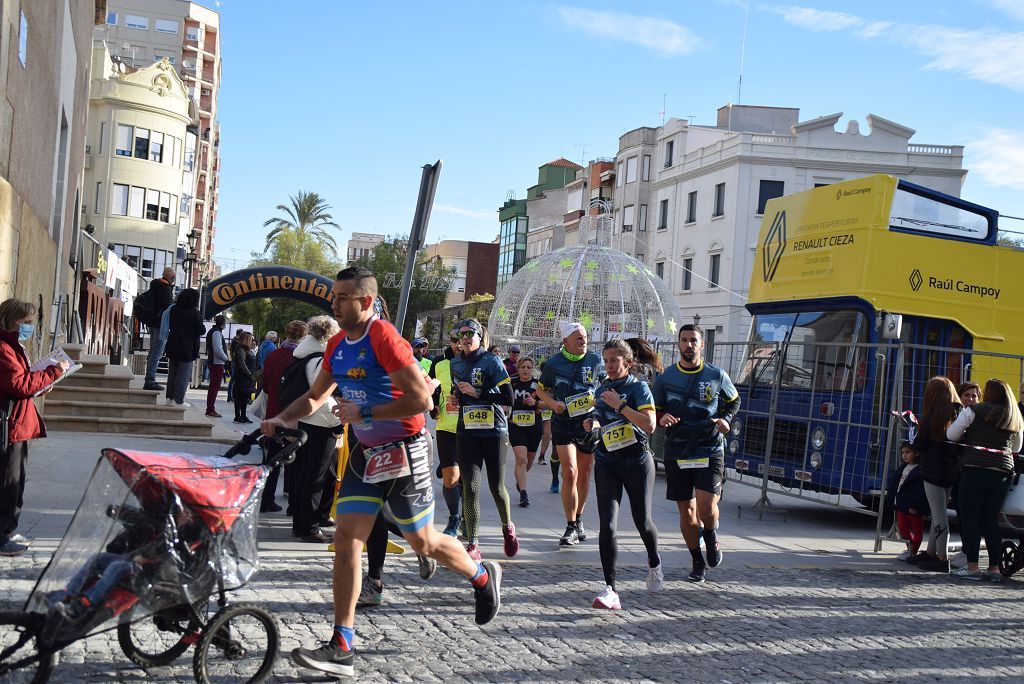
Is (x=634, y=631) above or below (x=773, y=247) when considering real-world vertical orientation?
below

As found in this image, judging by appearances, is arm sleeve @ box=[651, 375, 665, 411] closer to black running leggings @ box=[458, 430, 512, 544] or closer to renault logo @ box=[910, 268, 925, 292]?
black running leggings @ box=[458, 430, 512, 544]

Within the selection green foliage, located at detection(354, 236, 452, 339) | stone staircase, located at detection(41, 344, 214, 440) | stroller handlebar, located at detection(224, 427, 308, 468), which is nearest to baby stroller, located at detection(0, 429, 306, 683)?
stroller handlebar, located at detection(224, 427, 308, 468)

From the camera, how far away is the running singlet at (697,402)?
26.7 feet

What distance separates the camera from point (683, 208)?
53.1 metres

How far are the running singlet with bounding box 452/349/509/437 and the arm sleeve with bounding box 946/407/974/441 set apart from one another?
4.12 meters

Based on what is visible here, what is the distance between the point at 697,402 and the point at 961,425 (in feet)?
9.02

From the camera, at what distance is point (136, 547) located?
4172 millimetres

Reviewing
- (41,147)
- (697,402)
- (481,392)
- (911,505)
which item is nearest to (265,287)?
(41,147)

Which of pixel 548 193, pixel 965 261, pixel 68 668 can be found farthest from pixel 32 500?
pixel 548 193

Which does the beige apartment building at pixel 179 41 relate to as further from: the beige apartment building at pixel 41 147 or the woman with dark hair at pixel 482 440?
the woman with dark hair at pixel 482 440

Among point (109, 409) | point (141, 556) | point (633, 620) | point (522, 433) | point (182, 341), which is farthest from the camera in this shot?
point (182, 341)

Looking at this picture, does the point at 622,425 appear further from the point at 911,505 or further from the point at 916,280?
the point at 916,280

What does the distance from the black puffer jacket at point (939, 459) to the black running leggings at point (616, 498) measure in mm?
3660

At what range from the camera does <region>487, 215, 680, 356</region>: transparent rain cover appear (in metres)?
32.5
